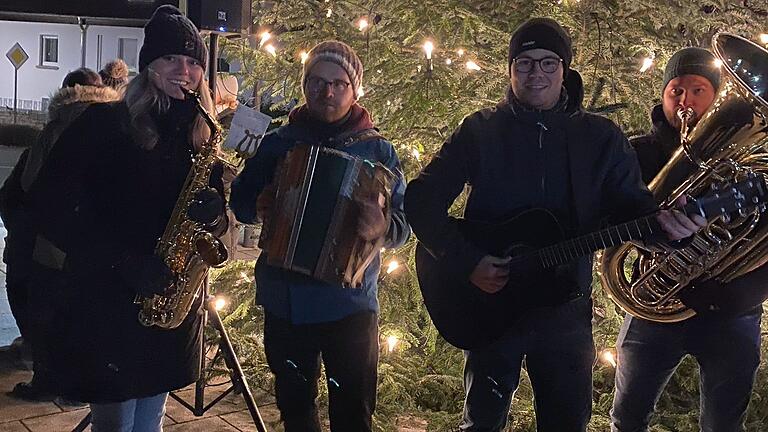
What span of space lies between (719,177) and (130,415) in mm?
2074

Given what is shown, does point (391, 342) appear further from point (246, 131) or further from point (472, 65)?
point (246, 131)

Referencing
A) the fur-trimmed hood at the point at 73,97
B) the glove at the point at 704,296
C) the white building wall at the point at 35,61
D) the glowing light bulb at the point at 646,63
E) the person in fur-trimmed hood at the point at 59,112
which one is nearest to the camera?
the glove at the point at 704,296

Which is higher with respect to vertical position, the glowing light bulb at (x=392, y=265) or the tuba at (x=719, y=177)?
the tuba at (x=719, y=177)

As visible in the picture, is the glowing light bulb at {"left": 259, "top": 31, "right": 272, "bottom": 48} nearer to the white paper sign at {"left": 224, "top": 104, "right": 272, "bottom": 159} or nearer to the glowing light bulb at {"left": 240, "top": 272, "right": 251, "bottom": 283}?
the glowing light bulb at {"left": 240, "top": 272, "right": 251, "bottom": 283}

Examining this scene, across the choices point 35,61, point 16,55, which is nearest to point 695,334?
point 16,55

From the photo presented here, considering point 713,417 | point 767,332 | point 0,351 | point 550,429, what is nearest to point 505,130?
point 550,429

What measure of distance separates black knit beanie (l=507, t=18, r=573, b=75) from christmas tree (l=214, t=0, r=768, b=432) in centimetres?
134

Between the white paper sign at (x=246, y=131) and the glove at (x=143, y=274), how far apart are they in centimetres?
55

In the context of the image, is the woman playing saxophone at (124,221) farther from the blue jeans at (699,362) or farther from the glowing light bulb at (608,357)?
the glowing light bulb at (608,357)

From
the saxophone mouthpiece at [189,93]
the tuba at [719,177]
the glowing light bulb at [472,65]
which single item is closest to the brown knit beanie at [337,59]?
the saxophone mouthpiece at [189,93]

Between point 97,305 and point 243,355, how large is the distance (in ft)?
8.59

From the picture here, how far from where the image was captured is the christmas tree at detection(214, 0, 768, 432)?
3900 mm

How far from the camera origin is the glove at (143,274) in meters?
2.20

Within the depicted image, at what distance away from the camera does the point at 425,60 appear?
3961mm
